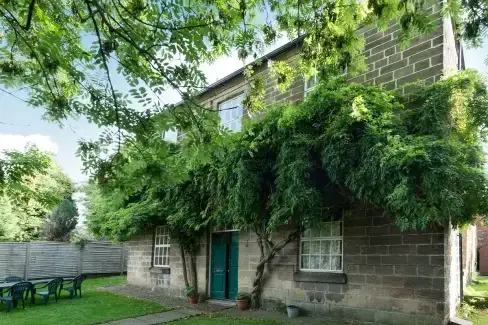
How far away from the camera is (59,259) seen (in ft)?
66.3

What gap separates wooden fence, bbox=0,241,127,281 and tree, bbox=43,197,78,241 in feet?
12.1

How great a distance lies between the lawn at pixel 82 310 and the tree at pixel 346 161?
3.78 metres

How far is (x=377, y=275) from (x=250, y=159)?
3771mm

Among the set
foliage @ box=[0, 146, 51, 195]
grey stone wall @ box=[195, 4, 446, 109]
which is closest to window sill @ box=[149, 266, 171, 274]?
grey stone wall @ box=[195, 4, 446, 109]

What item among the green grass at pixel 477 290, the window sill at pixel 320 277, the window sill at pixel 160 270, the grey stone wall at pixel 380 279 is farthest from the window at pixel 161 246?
the green grass at pixel 477 290

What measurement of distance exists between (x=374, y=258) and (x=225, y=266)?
5485mm

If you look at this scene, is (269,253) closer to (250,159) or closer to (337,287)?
(337,287)

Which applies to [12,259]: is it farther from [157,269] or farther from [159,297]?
[159,297]

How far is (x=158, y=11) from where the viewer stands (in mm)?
4062

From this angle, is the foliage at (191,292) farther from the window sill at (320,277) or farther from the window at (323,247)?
the window at (323,247)

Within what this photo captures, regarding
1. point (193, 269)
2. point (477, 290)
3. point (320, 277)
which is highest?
point (320, 277)

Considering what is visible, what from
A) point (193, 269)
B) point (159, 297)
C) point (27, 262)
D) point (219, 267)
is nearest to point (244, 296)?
point (219, 267)

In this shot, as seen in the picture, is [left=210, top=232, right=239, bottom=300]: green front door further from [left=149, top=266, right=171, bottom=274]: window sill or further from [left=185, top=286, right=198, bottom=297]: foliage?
[left=149, top=266, right=171, bottom=274]: window sill

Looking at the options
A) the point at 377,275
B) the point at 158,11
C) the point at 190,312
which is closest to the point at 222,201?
the point at 190,312
